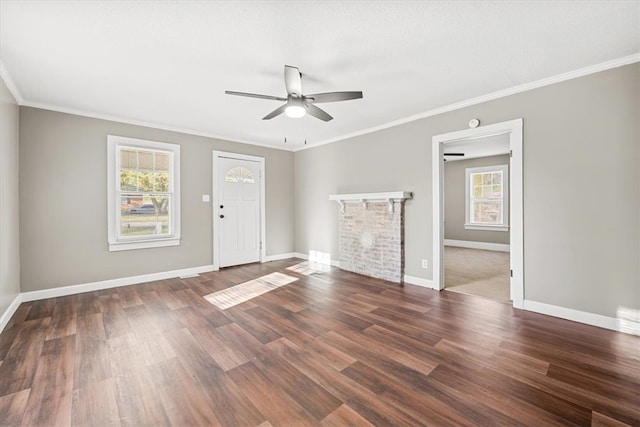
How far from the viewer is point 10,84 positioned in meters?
2.88

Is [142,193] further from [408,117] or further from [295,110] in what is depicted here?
[408,117]

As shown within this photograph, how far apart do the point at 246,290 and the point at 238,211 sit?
1988mm

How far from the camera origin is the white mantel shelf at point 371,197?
4082 mm

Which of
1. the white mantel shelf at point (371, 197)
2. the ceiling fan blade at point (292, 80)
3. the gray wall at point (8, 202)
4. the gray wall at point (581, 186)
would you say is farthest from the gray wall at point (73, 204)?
the gray wall at point (581, 186)

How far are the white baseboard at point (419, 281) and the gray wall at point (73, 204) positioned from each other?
3676 millimetres

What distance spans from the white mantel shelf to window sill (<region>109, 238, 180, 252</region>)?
9.40 ft

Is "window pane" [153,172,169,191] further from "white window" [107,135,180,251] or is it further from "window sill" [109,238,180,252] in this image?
"window sill" [109,238,180,252]

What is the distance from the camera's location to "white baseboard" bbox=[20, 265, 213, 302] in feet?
11.4

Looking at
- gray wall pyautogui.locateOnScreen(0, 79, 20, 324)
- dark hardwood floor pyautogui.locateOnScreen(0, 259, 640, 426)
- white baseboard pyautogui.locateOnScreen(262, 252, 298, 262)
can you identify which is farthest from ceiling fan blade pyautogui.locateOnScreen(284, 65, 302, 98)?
white baseboard pyautogui.locateOnScreen(262, 252, 298, 262)

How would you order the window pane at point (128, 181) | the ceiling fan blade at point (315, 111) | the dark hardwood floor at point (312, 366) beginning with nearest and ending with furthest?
the dark hardwood floor at point (312, 366)
the ceiling fan blade at point (315, 111)
the window pane at point (128, 181)

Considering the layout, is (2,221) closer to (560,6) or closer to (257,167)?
(257,167)

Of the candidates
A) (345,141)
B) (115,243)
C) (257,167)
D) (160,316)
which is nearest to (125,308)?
(160,316)

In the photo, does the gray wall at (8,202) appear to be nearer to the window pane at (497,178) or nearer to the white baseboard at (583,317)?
the white baseboard at (583,317)

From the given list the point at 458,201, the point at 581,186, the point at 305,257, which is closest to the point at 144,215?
the point at 305,257
